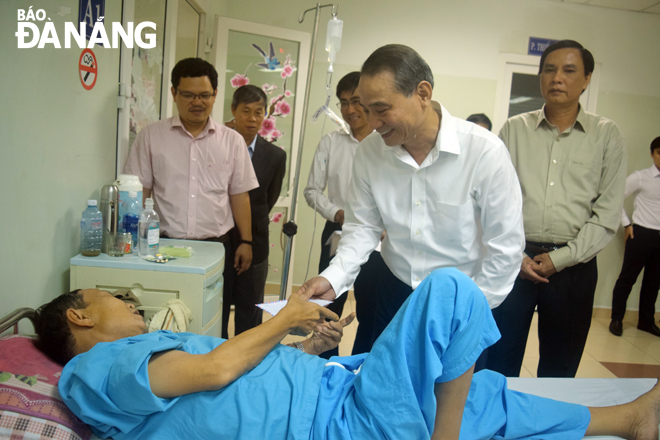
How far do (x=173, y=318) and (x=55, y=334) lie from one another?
0.42m

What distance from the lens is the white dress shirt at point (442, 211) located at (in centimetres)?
150

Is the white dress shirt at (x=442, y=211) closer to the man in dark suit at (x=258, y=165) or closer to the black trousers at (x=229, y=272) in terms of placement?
the black trousers at (x=229, y=272)

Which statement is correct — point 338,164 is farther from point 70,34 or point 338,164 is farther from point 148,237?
point 70,34

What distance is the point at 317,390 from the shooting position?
1.28 meters

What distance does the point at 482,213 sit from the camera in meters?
1.55

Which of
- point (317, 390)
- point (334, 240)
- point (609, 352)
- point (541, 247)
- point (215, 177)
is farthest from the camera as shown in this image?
point (609, 352)

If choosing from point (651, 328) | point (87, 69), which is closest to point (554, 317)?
point (87, 69)

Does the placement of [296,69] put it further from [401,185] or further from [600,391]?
[600,391]

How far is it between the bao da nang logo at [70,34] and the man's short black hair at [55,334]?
2.71 ft

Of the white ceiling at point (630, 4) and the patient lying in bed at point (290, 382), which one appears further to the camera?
→ the white ceiling at point (630, 4)

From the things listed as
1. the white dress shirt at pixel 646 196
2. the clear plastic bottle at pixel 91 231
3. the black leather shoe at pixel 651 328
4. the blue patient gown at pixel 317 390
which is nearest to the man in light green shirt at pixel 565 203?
the blue patient gown at pixel 317 390

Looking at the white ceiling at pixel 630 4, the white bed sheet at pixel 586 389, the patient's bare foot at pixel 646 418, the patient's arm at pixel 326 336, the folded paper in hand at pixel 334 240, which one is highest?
the white ceiling at pixel 630 4

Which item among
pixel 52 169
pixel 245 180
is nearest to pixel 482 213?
pixel 245 180

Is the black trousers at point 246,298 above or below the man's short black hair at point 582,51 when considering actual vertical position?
below
